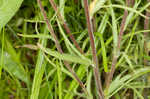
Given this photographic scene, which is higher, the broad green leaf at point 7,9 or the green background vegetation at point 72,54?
the broad green leaf at point 7,9

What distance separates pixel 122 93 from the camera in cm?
87

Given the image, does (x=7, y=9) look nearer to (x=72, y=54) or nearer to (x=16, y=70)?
(x=72, y=54)

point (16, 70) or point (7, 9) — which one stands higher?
point (7, 9)

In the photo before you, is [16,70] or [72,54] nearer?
[72,54]

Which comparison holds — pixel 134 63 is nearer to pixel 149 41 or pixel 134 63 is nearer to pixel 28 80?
pixel 149 41

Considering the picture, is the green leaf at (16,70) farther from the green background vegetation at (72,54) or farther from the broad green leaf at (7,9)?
the broad green leaf at (7,9)

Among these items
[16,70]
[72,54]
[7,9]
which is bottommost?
[16,70]

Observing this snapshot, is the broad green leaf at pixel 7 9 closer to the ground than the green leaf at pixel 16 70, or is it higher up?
higher up

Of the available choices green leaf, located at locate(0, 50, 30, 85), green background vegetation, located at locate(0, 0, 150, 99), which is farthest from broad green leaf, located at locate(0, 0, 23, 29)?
green leaf, located at locate(0, 50, 30, 85)

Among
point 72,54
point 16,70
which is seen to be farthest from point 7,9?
point 16,70

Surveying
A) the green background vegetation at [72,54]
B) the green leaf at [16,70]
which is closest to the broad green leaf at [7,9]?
the green background vegetation at [72,54]

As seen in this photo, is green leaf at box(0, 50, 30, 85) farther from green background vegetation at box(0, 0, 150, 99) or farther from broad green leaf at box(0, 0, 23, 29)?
broad green leaf at box(0, 0, 23, 29)

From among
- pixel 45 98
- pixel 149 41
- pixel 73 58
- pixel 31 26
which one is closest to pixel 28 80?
pixel 45 98

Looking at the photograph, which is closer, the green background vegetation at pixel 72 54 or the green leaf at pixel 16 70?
the green background vegetation at pixel 72 54
